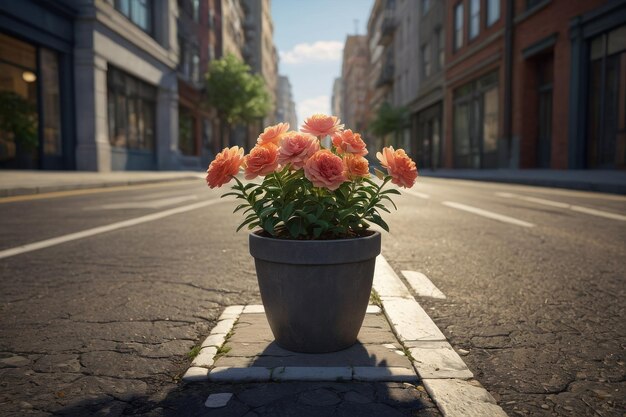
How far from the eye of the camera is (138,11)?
2328 centimetres

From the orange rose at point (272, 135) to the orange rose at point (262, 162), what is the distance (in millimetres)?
83

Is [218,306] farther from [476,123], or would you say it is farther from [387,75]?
[387,75]

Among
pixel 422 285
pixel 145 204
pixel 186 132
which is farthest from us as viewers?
pixel 186 132

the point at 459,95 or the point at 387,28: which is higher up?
the point at 387,28

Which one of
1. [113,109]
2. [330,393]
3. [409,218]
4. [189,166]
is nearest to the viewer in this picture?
[330,393]

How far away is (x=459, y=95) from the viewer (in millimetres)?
27656

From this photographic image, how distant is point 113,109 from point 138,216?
15.4 m

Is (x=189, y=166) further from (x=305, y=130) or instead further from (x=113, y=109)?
(x=305, y=130)

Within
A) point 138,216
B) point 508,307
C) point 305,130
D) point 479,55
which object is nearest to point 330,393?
point 305,130

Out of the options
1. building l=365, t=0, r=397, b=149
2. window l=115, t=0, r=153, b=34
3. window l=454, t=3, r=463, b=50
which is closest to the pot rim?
window l=115, t=0, r=153, b=34

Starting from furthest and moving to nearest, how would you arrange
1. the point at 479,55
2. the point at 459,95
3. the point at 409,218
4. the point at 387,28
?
the point at 387,28 < the point at 459,95 < the point at 479,55 < the point at 409,218

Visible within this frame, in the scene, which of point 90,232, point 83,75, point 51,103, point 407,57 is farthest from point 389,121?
point 90,232

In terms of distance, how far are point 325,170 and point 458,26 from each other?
28.7m

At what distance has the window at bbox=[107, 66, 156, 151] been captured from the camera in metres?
20.6
